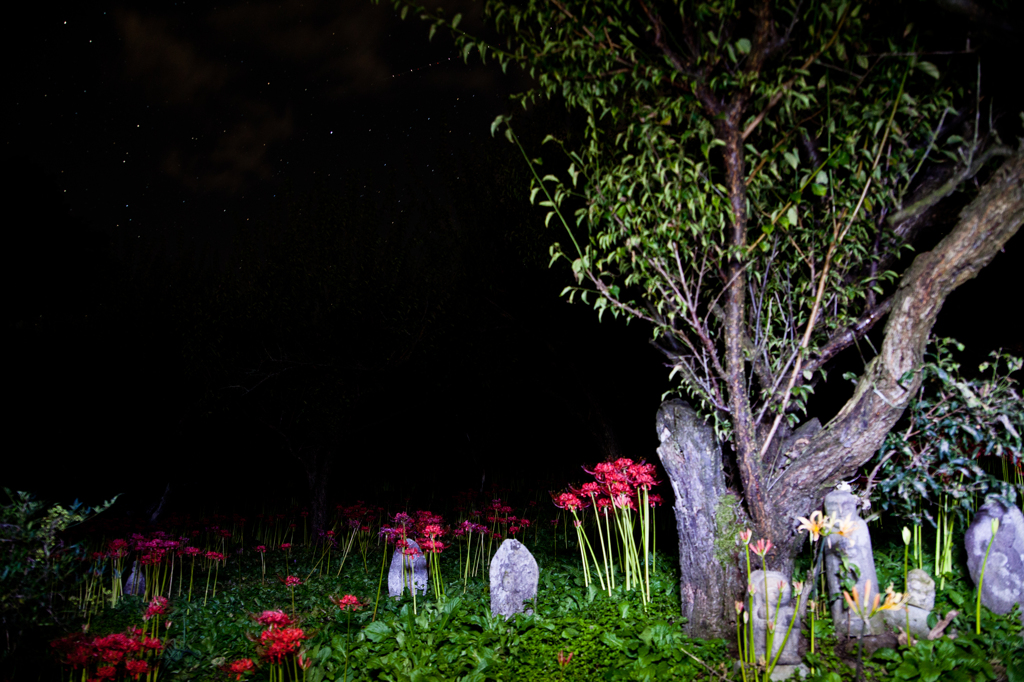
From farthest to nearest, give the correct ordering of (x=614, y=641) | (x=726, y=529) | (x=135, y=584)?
(x=135, y=584) → (x=726, y=529) → (x=614, y=641)

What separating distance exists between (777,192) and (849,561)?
2714 millimetres

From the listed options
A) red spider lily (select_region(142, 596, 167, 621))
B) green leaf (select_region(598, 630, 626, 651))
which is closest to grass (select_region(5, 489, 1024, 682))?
green leaf (select_region(598, 630, 626, 651))

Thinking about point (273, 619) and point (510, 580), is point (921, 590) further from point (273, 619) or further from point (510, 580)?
point (273, 619)

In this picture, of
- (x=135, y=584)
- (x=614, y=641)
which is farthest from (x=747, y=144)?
(x=135, y=584)

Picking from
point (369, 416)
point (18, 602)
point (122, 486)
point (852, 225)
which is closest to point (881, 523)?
point (852, 225)

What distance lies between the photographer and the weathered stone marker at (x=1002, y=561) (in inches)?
141

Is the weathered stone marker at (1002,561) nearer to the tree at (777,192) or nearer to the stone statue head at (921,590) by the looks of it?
the stone statue head at (921,590)

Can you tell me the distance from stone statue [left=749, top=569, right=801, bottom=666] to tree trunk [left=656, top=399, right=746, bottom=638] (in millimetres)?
391

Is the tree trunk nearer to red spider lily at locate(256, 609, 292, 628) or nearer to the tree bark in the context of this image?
the tree bark

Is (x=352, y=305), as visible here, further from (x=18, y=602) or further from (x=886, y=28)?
(x=886, y=28)

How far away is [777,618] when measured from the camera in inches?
137

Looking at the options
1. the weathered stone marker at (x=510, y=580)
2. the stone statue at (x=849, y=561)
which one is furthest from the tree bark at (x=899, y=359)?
the weathered stone marker at (x=510, y=580)

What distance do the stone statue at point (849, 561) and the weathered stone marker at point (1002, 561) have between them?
0.70 m

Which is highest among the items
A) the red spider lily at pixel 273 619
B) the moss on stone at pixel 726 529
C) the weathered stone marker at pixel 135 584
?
the moss on stone at pixel 726 529
